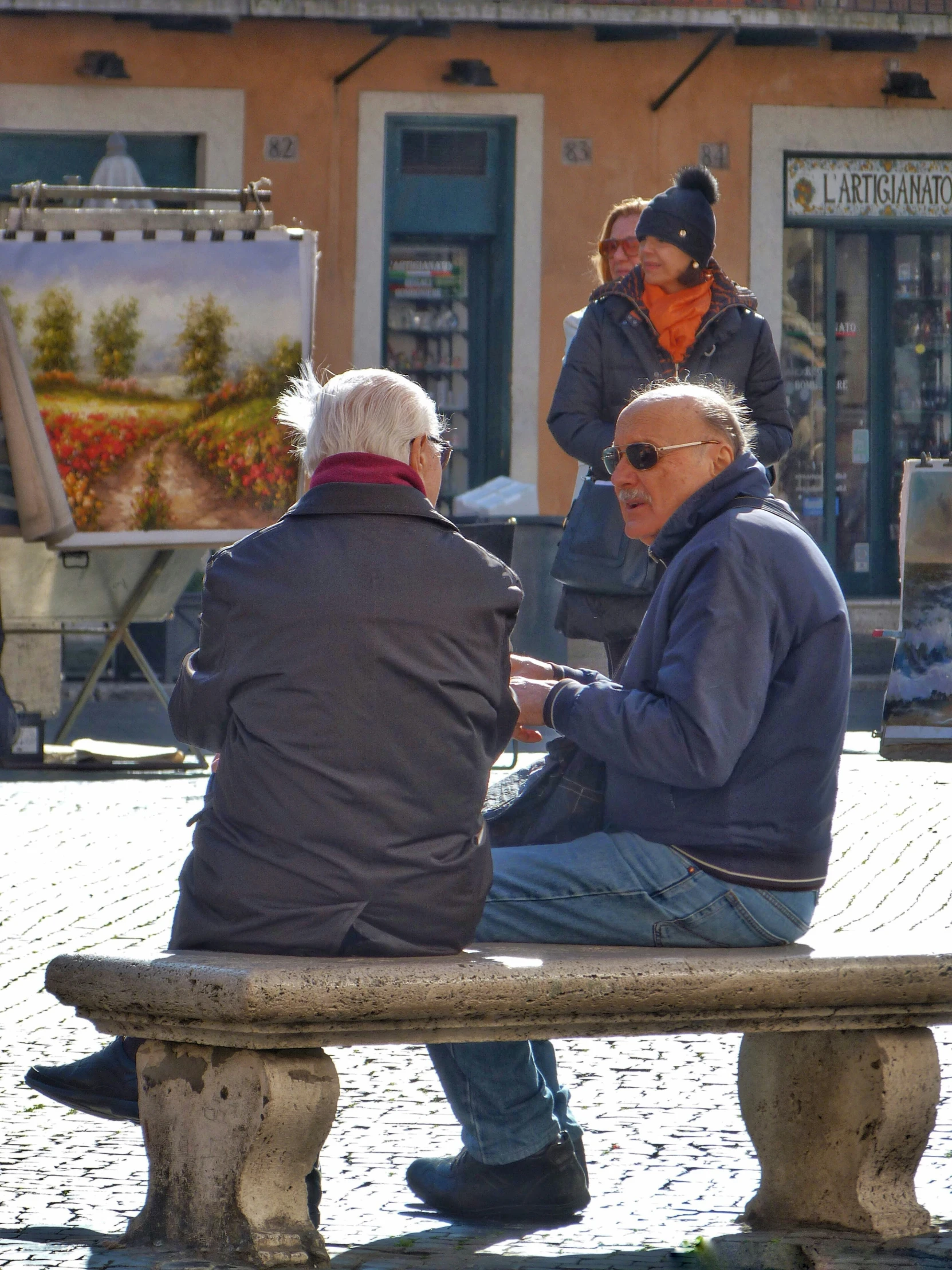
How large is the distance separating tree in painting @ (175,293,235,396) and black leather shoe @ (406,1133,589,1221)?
588 cm

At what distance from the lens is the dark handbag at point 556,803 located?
13.0 ft

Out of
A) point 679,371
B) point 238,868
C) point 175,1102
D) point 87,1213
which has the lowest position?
point 87,1213

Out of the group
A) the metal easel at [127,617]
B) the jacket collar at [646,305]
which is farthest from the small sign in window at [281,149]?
the jacket collar at [646,305]

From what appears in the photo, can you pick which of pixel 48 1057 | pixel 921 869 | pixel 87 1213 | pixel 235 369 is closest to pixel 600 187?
pixel 235 369

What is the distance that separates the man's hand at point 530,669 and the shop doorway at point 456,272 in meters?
12.0

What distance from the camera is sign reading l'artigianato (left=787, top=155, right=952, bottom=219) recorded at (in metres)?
16.2

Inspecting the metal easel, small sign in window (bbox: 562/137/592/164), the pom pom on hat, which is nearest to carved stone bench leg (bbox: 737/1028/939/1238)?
the pom pom on hat

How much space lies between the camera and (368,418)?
3584 mm

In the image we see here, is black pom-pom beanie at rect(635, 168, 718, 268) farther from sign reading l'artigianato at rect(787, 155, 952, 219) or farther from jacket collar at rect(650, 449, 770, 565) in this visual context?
Answer: sign reading l'artigianato at rect(787, 155, 952, 219)

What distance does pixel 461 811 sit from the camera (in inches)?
138

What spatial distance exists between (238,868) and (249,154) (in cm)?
1275

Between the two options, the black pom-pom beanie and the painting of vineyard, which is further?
the painting of vineyard

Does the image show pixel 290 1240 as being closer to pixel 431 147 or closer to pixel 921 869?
pixel 921 869

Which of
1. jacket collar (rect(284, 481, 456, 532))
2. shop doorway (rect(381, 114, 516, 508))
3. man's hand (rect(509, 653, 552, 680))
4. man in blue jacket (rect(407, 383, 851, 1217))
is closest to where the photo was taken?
jacket collar (rect(284, 481, 456, 532))
